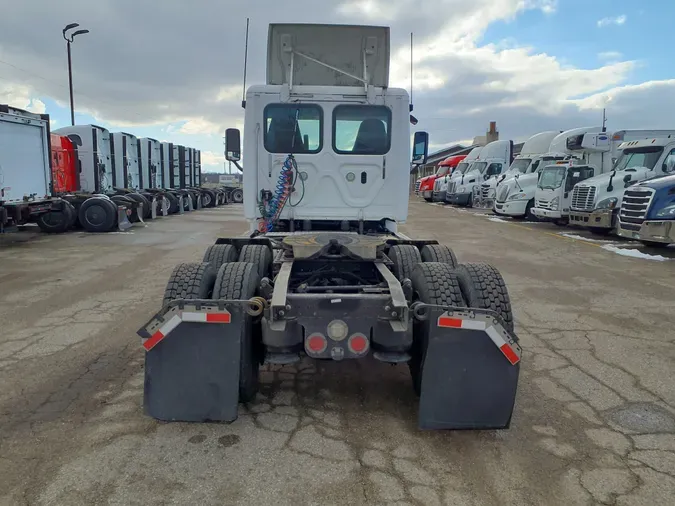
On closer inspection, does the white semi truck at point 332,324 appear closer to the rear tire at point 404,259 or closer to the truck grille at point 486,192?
the rear tire at point 404,259

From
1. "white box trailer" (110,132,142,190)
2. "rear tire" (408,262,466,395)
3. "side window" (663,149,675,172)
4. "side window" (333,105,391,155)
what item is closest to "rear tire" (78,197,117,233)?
"white box trailer" (110,132,142,190)

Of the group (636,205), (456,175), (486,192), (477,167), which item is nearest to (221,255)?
(636,205)

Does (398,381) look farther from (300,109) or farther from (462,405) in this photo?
(300,109)

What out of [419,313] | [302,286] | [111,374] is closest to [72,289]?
[111,374]

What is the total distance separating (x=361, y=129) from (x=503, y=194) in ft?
52.5

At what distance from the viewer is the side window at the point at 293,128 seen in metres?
6.09

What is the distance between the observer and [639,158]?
14.6m

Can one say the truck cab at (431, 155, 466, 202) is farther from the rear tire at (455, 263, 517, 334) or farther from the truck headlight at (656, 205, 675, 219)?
the rear tire at (455, 263, 517, 334)

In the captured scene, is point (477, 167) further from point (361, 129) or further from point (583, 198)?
point (361, 129)

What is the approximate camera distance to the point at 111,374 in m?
4.33

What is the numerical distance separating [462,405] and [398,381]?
1029 mm

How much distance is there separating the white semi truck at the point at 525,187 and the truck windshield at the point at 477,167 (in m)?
7.47

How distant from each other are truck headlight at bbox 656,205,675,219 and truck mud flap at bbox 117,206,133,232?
1427 cm

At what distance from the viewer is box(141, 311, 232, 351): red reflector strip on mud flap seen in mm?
3207
